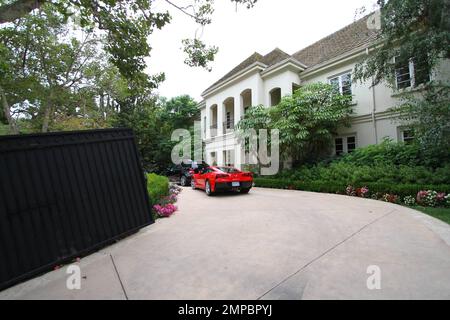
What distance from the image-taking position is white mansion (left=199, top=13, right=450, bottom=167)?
34.0 feet

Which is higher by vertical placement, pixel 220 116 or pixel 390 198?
pixel 220 116

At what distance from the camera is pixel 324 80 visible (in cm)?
1291

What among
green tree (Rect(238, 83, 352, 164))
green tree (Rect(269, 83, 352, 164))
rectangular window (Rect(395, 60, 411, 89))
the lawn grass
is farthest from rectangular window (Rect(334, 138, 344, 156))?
the lawn grass

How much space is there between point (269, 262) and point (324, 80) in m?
12.8

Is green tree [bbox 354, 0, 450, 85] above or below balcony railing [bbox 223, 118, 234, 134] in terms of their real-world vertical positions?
above

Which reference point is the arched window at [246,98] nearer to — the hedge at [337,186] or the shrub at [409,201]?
the hedge at [337,186]

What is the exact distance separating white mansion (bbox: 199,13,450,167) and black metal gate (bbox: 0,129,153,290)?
9746 millimetres

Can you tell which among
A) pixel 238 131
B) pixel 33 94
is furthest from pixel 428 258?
pixel 33 94

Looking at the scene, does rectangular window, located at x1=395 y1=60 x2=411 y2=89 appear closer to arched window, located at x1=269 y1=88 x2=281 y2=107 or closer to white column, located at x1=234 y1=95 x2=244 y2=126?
arched window, located at x1=269 y1=88 x2=281 y2=107

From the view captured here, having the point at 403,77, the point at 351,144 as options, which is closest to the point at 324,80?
the point at 403,77

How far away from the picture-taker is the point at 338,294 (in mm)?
2201

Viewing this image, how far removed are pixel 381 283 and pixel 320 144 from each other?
10896 mm

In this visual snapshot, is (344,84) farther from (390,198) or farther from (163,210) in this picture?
(163,210)
